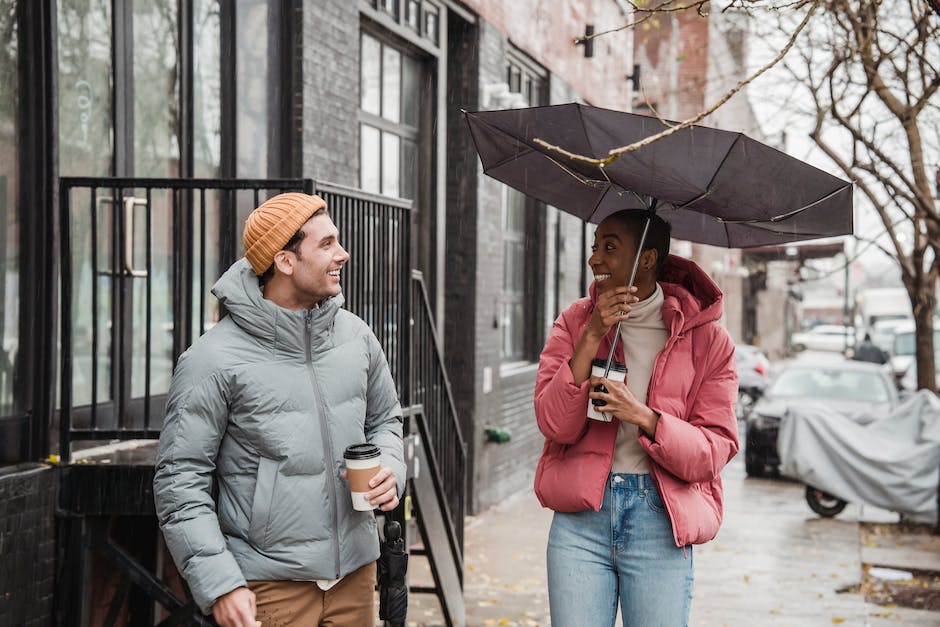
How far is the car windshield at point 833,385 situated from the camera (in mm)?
14273

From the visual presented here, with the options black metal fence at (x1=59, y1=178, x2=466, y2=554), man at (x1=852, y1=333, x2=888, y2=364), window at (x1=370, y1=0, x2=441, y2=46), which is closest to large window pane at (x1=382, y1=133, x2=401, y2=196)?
window at (x1=370, y1=0, x2=441, y2=46)

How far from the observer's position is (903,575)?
29.6ft

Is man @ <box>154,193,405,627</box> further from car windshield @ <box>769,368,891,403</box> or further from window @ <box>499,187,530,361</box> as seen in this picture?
car windshield @ <box>769,368,891,403</box>

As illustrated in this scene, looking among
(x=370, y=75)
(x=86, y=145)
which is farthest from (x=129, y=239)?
(x=370, y=75)

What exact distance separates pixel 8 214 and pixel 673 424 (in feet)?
10.4

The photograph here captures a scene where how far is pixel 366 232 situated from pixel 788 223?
2505 mm

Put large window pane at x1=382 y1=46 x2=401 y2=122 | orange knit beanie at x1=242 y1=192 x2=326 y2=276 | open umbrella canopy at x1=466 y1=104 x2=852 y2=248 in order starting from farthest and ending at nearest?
large window pane at x1=382 y1=46 x2=401 y2=122 < open umbrella canopy at x1=466 y1=104 x2=852 y2=248 < orange knit beanie at x1=242 y1=192 x2=326 y2=276

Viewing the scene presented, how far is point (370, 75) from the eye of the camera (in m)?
8.85

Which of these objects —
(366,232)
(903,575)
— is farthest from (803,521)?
(366,232)

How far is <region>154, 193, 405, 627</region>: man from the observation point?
2949 millimetres

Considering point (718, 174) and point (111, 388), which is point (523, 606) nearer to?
point (111, 388)

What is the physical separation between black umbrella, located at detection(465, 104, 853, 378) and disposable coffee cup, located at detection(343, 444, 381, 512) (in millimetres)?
796

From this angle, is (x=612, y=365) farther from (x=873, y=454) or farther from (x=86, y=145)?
(x=873, y=454)

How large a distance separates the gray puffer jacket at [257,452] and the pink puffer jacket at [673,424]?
660 millimetres
